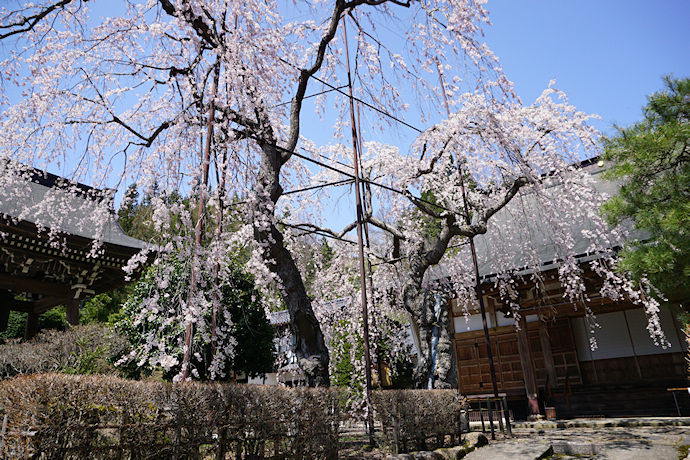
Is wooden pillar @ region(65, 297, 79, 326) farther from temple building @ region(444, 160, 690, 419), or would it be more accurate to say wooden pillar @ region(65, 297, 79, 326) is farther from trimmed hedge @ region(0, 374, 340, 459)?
temple building @ region(444, 160, 690, 419)

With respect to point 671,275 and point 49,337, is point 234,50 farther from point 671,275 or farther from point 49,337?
point 49,337

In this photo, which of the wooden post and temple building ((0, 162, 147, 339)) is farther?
the wooden post

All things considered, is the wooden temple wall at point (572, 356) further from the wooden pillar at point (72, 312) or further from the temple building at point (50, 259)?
the wooden pillar at point (72, 312)

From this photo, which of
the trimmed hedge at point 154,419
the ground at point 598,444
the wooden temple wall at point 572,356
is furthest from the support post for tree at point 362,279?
the wooden temple wall at point 572,356

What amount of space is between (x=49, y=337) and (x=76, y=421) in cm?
824

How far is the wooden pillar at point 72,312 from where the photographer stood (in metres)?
10.1

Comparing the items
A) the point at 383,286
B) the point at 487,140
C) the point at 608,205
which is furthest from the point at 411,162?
the point at 608,205

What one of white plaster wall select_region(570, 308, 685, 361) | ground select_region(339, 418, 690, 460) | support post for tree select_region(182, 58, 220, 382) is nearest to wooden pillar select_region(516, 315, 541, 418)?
ground select_region(339, 418, 690, 460)

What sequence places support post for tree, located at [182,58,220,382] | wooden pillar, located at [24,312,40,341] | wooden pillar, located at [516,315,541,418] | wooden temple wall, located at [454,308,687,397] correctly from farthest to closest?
wooden pillar, located at [24,312,40,341] < wooden temple wall, located at [454,308,687,397] < wooden pillar, located at [516,315,541,418] < support post for tree, located at [182,58,220,382]

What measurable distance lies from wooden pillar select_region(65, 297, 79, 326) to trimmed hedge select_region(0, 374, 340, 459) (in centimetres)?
827

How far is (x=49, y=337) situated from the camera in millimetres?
9320

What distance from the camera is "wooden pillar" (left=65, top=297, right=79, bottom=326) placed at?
10131mm

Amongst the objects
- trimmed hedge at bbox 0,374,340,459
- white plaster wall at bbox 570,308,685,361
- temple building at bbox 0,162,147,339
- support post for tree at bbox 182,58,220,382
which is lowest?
trimmed hedge at bbox 0,374,340,459

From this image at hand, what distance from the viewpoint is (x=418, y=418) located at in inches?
221
